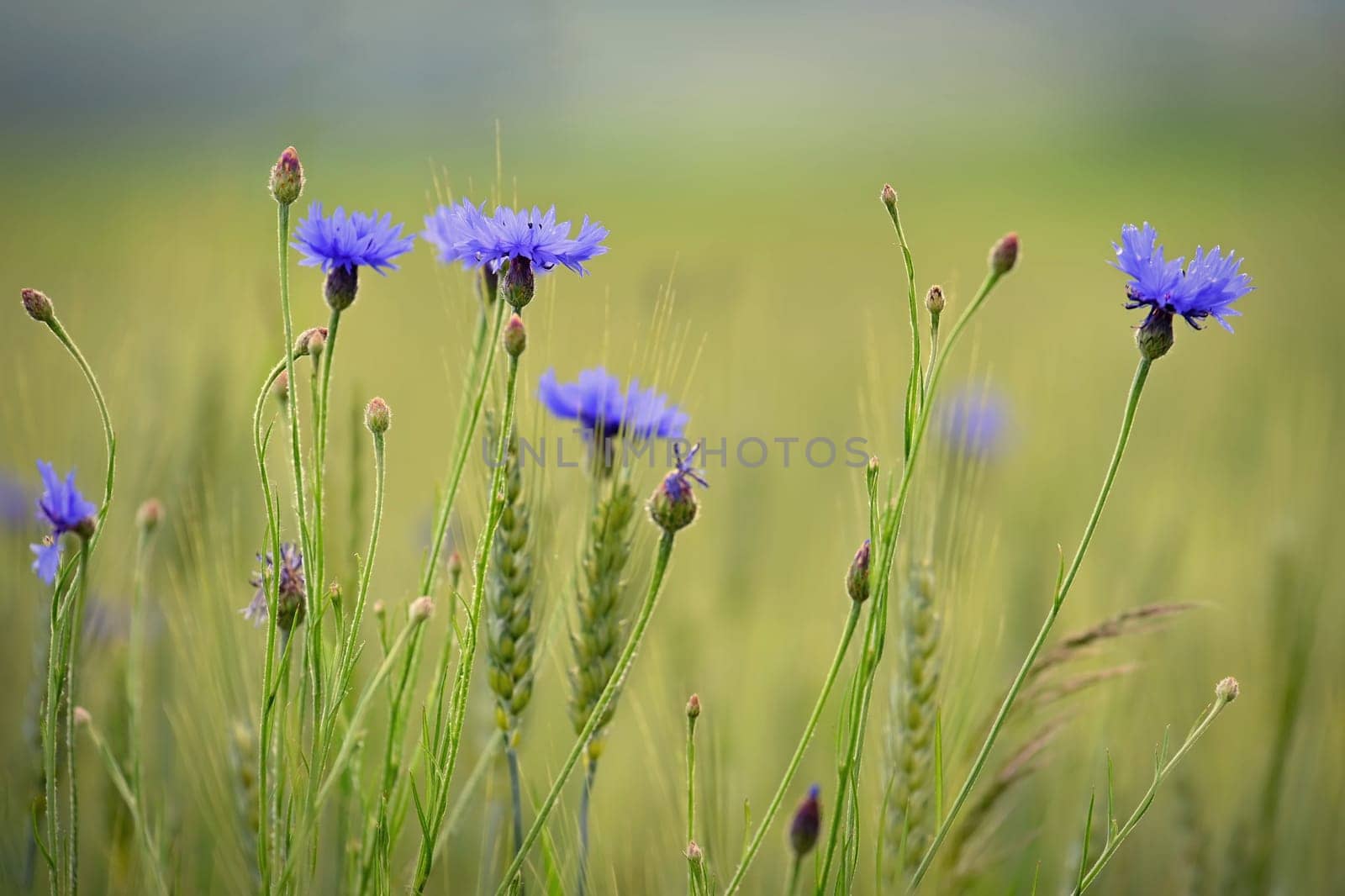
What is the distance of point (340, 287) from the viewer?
1.02 meters

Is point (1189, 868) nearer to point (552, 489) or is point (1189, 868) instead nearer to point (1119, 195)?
point (552, 489)

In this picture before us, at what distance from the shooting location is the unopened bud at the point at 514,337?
93cm

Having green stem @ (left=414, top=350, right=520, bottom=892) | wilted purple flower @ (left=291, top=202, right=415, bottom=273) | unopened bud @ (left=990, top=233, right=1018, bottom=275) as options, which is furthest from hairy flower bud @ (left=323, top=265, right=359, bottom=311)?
unopened bud @ (left=990, top=233, right=1018, bottom=275)

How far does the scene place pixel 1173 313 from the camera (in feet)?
3.35

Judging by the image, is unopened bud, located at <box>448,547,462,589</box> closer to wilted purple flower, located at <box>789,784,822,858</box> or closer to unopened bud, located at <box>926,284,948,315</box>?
wilted purple flower, located at <box>789,784,822,858</box>

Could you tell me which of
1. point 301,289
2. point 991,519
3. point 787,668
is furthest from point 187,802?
point 991,519

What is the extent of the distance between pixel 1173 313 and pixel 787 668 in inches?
50.5

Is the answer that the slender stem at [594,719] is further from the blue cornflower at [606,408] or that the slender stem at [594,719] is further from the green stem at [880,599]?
Result: the blue cornflower at [606,408]

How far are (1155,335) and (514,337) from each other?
24.6 inches

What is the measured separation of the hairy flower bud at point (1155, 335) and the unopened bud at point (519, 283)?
60 centimetres

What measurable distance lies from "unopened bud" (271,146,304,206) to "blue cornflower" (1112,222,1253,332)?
0.82m

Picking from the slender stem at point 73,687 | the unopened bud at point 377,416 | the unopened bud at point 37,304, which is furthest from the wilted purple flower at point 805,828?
the unopened bud at point 37,304

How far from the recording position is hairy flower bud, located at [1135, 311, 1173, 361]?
3.26 feet

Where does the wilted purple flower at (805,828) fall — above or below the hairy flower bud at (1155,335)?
below
